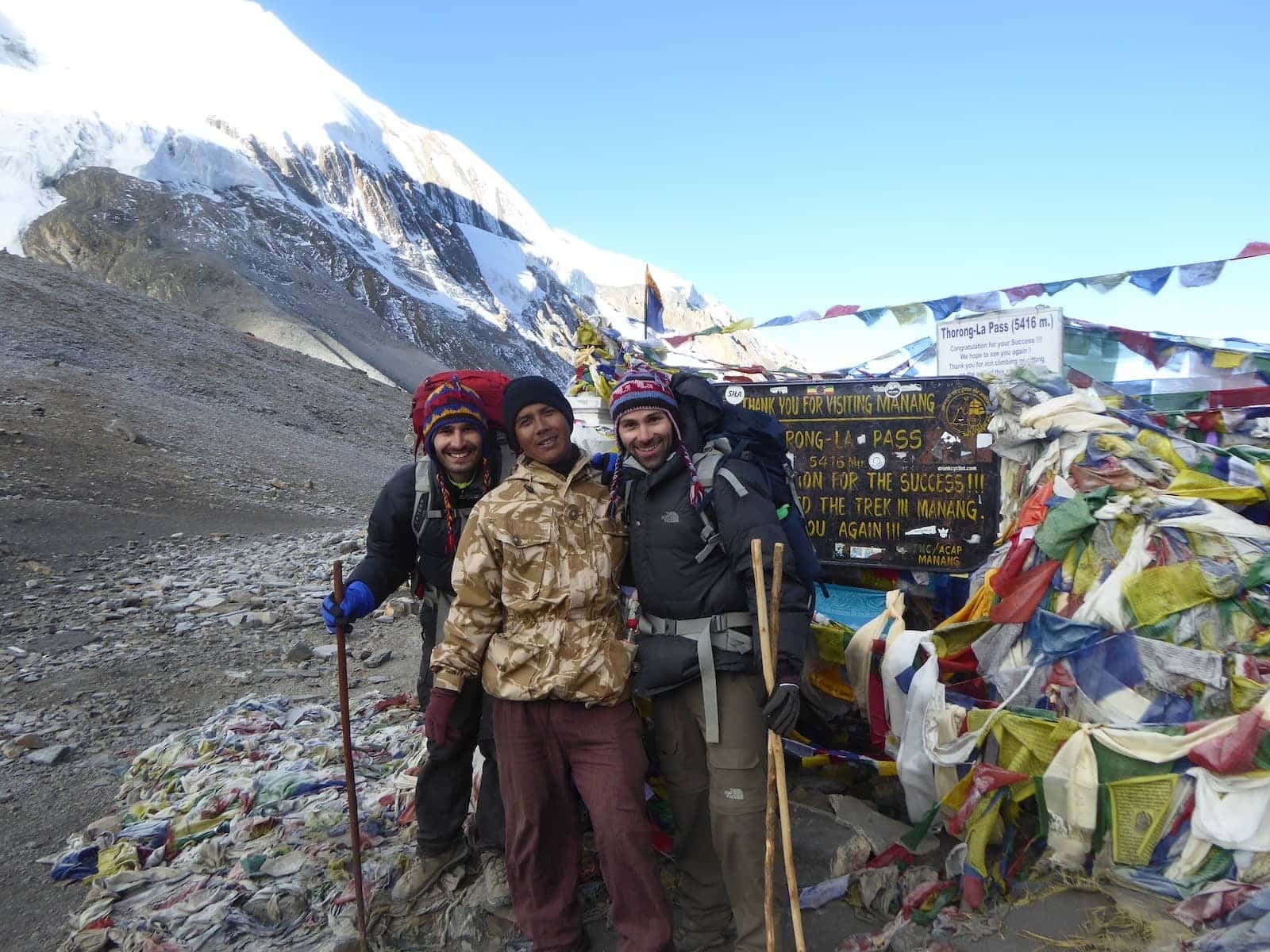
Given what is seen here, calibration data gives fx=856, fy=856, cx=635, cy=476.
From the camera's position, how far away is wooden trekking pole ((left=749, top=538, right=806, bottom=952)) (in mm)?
2555

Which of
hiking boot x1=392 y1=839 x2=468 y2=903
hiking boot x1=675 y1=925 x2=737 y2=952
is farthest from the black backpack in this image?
hiking boot x1=392 y1=839 x2=468 y2=903

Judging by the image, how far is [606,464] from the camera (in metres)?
3.29

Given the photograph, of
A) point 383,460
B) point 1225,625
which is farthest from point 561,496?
point 383,460

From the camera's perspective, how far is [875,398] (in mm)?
4797

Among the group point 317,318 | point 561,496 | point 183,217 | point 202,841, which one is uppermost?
point 183,217

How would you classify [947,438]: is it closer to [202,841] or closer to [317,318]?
[202,841]

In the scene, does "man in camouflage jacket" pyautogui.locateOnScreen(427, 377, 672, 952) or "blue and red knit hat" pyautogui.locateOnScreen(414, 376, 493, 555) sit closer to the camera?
"man in camouflage jacket" pyautogui.locateOnScreen(427, 377, 672, 952)

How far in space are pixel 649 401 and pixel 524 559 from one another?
68cm

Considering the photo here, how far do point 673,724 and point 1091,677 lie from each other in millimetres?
1642

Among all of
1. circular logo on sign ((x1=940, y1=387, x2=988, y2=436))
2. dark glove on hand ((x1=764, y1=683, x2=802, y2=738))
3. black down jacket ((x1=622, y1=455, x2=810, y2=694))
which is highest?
circular logo on sign ((x1=940, y1=387, x2=988, y2=436))

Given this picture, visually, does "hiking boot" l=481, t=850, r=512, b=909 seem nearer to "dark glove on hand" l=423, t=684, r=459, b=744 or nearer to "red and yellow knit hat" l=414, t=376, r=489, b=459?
"dark glove on hand" l=423, t=684, r=459, b=744

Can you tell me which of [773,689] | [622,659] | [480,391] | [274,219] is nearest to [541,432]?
[480,391]

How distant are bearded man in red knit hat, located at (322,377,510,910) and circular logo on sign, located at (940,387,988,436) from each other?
8.26 feet

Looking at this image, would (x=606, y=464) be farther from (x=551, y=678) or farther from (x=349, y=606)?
(x=349, y=606)
